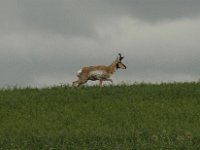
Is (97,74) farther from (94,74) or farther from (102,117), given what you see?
(102,117)

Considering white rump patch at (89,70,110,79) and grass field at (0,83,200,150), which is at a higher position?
white rump patch at (89,70,110,79)

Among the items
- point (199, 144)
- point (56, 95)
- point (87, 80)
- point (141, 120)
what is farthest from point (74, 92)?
point (199, 144)

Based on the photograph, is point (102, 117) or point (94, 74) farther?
point (94, 74)

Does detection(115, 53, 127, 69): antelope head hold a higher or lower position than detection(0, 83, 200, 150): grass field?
higher

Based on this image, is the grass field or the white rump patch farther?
the white rump patch

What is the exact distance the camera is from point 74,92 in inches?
Result: 1196

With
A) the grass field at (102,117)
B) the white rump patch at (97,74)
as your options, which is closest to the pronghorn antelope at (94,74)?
the white rump patch at (97,74)

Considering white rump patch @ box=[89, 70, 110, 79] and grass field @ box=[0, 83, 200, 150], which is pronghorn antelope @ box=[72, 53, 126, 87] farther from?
grass field @ box=[0, 83, 200, 150]

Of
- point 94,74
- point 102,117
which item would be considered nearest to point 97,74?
point 94,74

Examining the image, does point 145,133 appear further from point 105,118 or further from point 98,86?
point 98,86

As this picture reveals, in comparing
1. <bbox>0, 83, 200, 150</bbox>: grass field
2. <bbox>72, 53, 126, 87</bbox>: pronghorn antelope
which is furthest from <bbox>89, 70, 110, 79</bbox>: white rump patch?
<bbox>0, 83, 200, 150</bbox>: grass field

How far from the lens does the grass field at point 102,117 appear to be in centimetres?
1855

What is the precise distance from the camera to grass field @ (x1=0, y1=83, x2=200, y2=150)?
1855 centimetres

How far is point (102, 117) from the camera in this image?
26125mm
